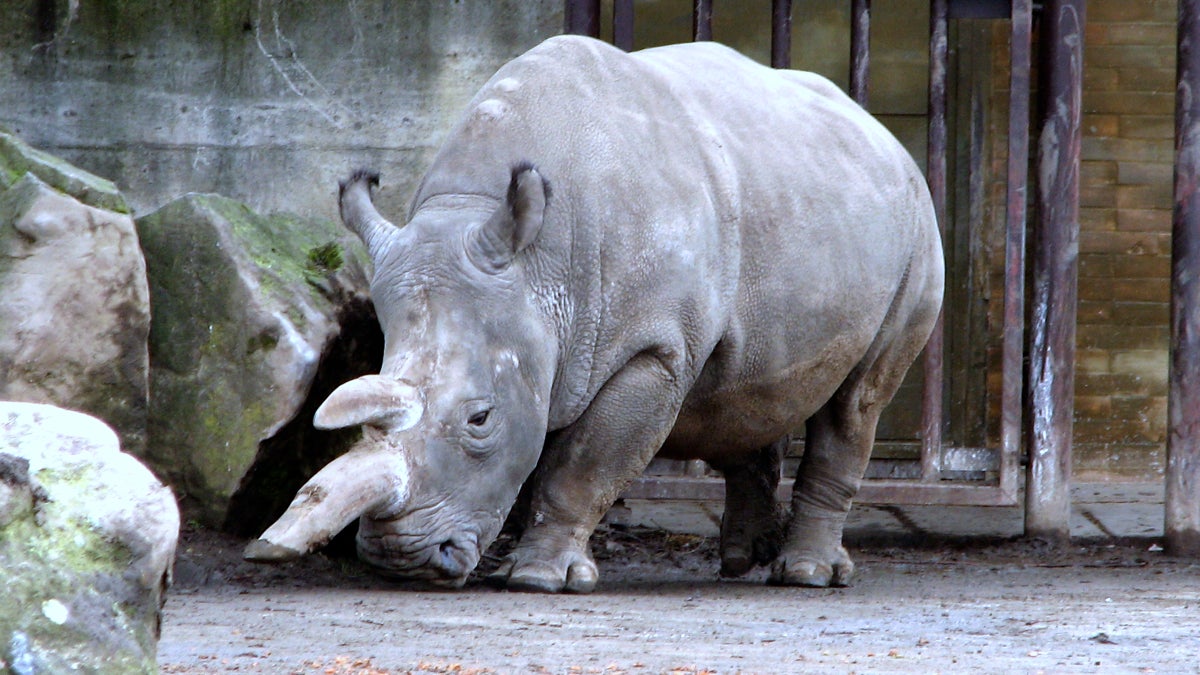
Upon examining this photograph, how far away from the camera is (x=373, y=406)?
181 inches

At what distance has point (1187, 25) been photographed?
7309 mm

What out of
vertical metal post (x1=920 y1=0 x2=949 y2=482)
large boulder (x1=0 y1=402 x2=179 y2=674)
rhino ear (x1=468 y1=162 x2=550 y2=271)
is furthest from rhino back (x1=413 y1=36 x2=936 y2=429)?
large boulder (x1=0 y1=402 x2=179 y2=674)

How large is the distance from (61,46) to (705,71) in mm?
2759

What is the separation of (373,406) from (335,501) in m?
0.28

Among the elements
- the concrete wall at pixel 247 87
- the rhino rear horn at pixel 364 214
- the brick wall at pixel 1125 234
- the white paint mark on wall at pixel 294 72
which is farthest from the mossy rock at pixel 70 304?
the brick wall at pixel 1125 234

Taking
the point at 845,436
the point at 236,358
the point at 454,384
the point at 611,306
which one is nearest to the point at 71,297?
the point at 236,358

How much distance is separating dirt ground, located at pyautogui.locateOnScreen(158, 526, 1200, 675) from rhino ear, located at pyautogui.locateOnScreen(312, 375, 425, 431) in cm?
47

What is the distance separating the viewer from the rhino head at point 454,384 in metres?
4.79

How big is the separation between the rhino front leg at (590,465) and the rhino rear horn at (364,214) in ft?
2.54

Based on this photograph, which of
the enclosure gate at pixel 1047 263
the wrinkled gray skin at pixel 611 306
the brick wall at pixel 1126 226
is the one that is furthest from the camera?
the brick wall at pixel 1126 226

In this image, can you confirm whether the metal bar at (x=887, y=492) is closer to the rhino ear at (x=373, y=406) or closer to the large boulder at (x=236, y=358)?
the large boulder at (x=236, y=358)

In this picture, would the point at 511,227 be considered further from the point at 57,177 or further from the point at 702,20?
the point at 702,20

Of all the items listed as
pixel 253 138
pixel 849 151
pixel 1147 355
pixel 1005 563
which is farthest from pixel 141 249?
pixel 1147 355

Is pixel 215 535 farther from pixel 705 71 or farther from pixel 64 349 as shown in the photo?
pixel 705 71
